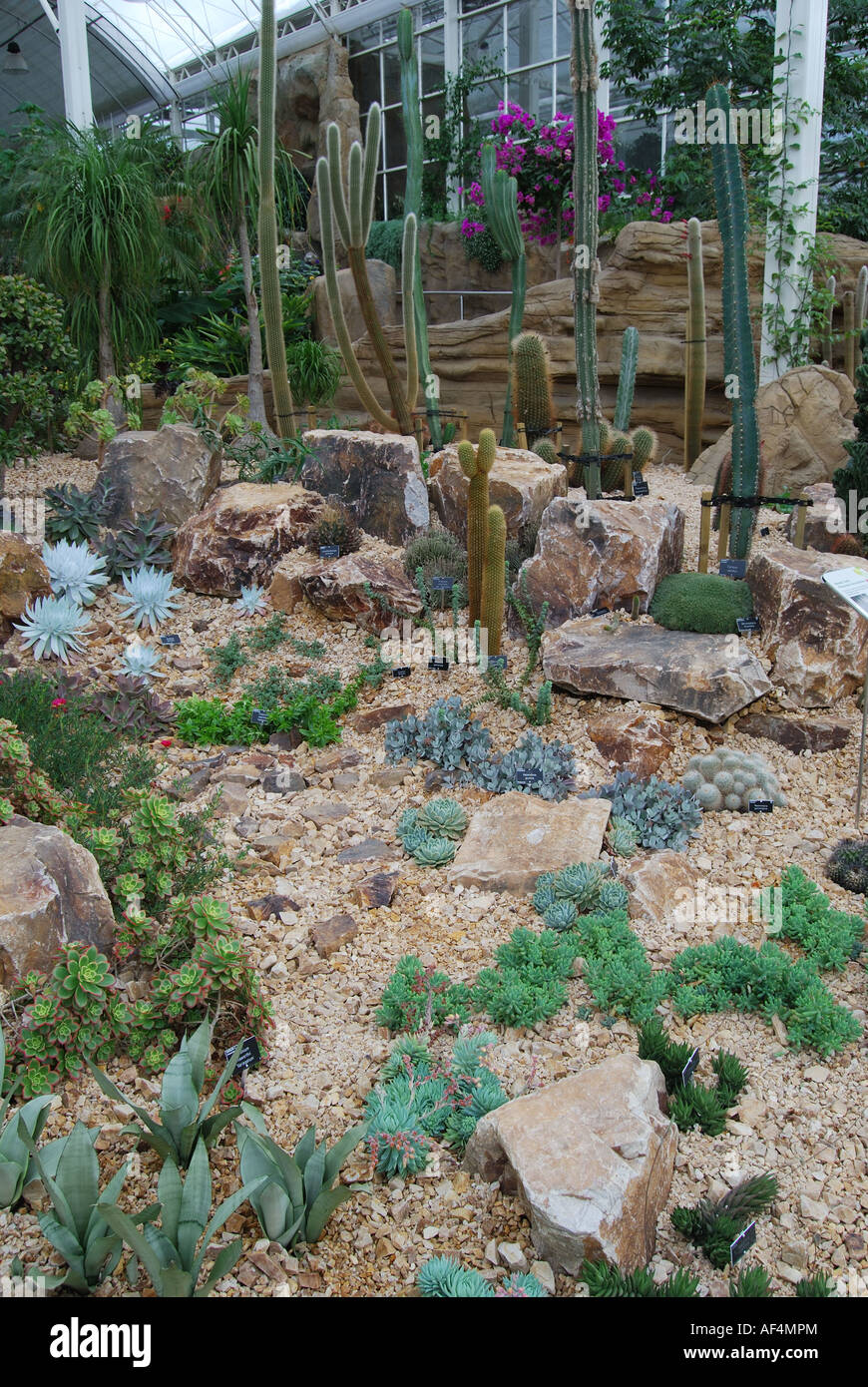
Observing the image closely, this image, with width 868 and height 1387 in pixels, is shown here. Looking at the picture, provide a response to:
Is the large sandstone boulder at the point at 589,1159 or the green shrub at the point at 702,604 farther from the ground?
the green shrub at the point at 702,604

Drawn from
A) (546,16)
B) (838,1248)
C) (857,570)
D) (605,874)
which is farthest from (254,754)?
(546,16)

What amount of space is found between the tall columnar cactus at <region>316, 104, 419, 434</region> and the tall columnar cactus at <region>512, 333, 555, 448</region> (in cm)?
112

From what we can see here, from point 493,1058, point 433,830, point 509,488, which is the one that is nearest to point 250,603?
point 509,488

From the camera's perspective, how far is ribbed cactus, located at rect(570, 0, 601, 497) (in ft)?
20.1

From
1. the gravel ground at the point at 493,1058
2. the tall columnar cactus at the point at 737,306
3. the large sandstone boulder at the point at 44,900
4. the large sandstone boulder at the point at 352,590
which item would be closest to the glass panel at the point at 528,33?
the tall columnar cactus at the point at 737,306

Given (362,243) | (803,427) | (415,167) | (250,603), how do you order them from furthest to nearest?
(415,167), (803,427), (362,243), (250,603)

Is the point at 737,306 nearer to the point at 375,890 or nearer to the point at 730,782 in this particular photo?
the point at 730,782

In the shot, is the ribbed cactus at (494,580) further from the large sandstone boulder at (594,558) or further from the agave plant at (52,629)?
the agave plant at (52,629)

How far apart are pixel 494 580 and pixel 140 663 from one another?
203 centimetres

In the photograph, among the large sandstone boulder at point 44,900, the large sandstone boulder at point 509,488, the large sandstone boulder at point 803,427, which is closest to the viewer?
the large sandstone boulder at point 44,900

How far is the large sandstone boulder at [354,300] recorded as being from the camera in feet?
41.3

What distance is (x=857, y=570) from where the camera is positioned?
4215 millimetres

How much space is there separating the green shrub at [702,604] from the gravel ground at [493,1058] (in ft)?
1.81

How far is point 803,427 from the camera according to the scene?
7895 mm
